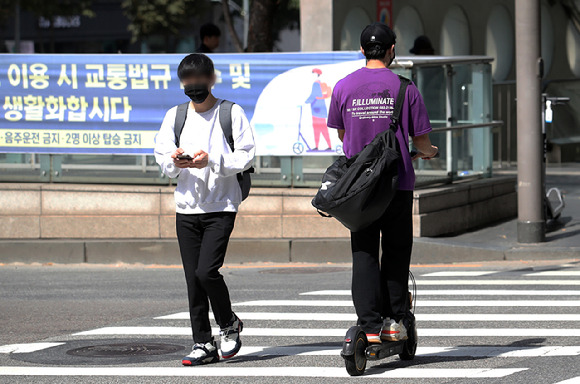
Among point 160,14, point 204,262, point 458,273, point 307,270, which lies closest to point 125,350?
point 204,262

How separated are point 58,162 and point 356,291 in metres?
9.01

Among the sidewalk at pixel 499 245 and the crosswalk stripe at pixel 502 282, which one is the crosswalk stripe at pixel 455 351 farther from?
the sidewalk at pixel 499 245

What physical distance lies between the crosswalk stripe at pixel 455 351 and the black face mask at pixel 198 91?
67.0 inches

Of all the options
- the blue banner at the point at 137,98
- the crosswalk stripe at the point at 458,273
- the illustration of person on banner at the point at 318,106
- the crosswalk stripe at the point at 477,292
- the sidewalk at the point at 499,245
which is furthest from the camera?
the blue banner at the point at 137,98

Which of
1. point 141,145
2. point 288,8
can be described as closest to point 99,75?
point 141,145

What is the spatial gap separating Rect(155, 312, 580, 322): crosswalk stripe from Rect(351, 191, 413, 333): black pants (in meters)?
2.22

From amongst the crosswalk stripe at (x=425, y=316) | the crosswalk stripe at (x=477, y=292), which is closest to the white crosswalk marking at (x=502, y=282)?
the crosswalk stripe at (x=477, y=292)

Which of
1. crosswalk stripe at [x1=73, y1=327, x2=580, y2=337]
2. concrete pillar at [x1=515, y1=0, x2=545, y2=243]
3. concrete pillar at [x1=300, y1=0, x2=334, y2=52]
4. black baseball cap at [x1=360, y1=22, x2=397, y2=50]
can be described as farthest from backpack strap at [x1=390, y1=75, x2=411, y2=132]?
concrete pillar at [x1=300, y1=0, x2=334, y2=52]

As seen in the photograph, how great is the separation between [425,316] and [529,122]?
4.73m

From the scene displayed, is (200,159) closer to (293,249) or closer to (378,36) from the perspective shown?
(378,36)

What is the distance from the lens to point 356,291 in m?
6.50

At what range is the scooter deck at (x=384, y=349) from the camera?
6.41 meters

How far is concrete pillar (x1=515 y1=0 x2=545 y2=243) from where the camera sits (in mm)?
12859

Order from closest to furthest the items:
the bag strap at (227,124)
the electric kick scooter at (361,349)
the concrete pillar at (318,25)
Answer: the electric kick scooter at (361,349), the bag strap at (227,124), the concrete pillar at (318,25)
